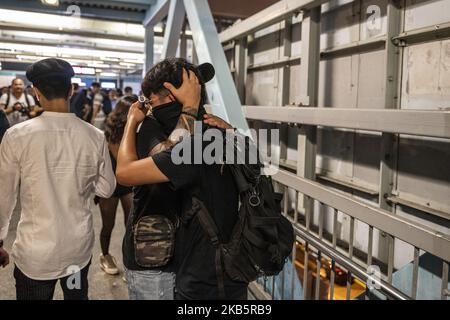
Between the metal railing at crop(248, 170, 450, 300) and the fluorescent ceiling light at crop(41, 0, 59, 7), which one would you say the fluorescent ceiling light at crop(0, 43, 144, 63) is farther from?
the metal railing at crop(248, 170, 450, 300)

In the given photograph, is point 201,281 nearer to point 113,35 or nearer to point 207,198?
point 207,198

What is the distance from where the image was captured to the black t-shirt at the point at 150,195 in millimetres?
1407

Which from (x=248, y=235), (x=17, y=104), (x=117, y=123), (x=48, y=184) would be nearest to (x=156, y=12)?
(x=17, y=104)

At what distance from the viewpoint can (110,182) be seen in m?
1.76

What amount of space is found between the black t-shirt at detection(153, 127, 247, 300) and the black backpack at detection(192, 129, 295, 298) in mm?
25

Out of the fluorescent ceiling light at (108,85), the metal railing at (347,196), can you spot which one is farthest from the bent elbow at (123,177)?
the fluorescent ceiling light at (108,85)

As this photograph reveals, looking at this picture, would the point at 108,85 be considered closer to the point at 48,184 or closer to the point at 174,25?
the point at 174,25

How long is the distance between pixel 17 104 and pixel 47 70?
2789mm

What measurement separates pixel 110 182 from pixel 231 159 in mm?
702

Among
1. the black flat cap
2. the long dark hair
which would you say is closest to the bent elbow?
the black flat cap

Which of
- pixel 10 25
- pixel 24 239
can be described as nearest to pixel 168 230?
pixel 24 239

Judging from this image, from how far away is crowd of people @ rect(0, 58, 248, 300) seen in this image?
1.34 meters

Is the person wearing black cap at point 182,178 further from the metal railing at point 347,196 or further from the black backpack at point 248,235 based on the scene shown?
the metal railing at point 347,196

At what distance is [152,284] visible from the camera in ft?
4.77
